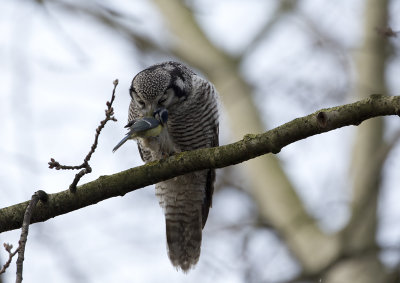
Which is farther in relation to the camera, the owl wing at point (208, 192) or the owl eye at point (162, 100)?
the owl wing at point (208, 192)

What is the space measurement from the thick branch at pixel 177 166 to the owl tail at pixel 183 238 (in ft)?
9.09

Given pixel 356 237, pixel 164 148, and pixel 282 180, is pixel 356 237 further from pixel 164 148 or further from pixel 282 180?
pixel 164 148

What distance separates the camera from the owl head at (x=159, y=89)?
18.3 ft

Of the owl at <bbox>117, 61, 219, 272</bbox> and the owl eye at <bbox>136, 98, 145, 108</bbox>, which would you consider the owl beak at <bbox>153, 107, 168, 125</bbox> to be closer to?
the owl at <bbox>117, 61, 219, 272</bbox>

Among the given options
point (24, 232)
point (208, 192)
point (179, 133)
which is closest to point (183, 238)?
point (208, 192)

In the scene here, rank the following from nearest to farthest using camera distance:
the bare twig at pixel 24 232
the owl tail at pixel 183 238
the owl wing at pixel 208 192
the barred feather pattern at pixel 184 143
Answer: the bare twig at pixel 24 232
the barred feather pattern at pixel 184 143
the owl wing at pixel 208 192
the owl tail at pixel 183 238

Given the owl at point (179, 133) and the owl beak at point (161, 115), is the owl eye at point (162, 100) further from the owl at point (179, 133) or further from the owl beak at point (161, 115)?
the owl beak at point (161, 115)

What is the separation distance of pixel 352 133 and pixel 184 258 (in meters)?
4.30

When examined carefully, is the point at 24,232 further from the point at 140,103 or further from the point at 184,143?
the point at 184,143

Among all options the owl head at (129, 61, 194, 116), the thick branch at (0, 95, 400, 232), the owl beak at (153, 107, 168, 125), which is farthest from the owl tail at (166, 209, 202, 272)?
the thick branch at (0, 95, 400, 232)

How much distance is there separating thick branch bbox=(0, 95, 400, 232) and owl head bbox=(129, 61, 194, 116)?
1.30 metres

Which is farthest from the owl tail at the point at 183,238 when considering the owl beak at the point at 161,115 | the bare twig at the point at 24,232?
the bare twig at the point at 24,232

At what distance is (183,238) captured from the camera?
23.0 feet

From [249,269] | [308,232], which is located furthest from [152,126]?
[308,232]
